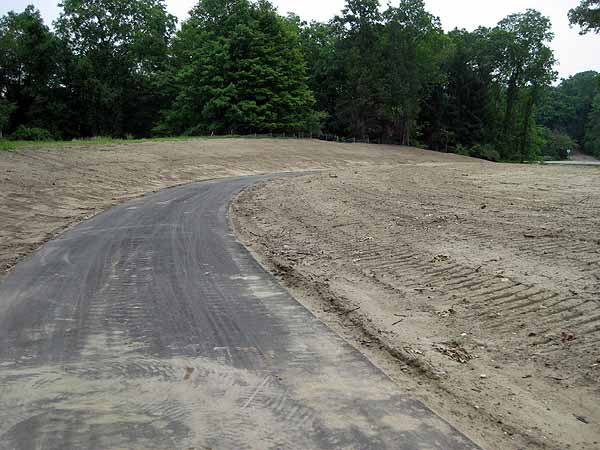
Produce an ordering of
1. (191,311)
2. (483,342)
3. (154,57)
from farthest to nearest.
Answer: (154,57) < (191,311) < (483,342)

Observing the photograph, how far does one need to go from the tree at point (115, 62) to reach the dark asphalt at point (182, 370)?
166ft

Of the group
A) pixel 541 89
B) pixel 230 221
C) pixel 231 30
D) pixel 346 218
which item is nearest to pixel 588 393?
pixel 346 218

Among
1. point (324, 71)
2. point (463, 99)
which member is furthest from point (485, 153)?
point (324, 71)

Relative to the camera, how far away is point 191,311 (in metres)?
5.84

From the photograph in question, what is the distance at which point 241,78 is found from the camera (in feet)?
166

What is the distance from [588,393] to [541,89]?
6996cm

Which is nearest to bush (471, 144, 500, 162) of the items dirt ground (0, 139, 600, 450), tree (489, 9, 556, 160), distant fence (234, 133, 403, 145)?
tree (489, 9, 556, 160)

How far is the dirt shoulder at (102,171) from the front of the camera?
480 inches

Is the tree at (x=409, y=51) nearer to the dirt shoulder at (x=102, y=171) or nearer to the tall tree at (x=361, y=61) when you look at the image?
the tall tree at (x=361, y=61)

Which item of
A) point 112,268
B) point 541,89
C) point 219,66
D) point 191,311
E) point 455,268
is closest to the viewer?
point 191,311

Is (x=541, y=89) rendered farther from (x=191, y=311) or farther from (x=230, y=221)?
(x=191, y=311)

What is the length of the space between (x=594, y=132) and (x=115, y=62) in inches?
3322

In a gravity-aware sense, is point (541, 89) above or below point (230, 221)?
above

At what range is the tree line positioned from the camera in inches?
1972
